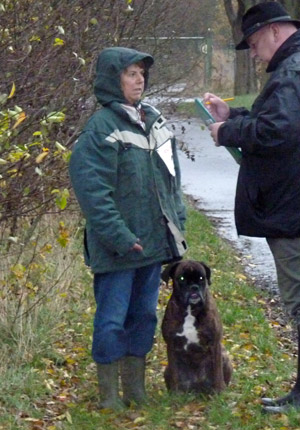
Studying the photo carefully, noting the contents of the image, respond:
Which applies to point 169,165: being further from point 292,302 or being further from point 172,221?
point 292,302

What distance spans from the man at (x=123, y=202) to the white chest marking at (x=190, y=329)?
196 mm

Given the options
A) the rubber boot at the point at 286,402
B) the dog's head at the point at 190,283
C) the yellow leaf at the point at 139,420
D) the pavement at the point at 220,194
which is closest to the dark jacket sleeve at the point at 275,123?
the dog's head at the point at 190,283

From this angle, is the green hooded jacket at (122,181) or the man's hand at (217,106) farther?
the man's hand at (217,106)

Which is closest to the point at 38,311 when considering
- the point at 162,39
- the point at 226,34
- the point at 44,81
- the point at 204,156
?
the point at 44,81

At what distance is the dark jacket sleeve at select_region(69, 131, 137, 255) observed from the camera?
5.64 meters

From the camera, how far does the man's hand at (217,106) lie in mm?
6012

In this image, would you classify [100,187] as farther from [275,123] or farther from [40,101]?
[40,101]

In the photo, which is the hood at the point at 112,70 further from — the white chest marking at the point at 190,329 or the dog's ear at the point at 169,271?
the white chest marking at the point at 190,329

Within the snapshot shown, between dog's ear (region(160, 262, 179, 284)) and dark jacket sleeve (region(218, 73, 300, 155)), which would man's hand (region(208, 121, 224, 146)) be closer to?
dark jacket sleeve (region(218, 73, 300, 155))

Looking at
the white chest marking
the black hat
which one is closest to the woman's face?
the black hat

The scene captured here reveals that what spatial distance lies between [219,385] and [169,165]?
4.42 feet

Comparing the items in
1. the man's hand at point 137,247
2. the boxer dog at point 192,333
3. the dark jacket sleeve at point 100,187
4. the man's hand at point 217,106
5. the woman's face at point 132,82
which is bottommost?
the boxer dog at point 192,333

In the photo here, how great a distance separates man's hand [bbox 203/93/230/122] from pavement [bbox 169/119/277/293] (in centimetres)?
401

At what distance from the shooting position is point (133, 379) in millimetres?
6172
